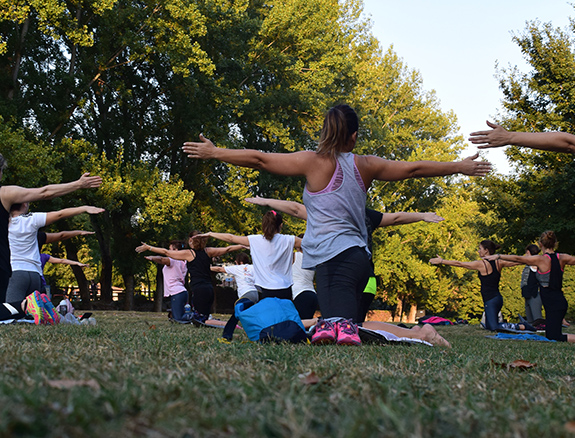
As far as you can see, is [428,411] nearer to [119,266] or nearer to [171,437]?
[171,437]

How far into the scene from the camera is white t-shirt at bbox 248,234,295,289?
9047 mm

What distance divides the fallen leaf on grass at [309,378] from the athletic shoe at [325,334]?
250cm

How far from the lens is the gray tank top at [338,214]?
5.52 metres

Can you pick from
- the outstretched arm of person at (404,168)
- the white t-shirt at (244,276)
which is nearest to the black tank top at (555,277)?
the white t-shirt at (244,276)

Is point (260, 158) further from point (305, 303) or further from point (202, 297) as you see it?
point (202, 297)

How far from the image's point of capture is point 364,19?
130 ft

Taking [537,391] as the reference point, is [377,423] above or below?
above

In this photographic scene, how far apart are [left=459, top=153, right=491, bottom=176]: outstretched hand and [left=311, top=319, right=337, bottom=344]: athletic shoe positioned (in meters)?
1.96

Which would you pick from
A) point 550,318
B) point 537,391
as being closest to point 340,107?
point 537,391

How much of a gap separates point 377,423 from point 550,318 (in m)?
9.99

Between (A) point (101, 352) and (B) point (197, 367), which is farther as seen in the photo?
(A) point (101, 352)

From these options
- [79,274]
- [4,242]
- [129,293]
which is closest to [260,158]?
[4,242]

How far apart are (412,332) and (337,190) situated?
1921mm

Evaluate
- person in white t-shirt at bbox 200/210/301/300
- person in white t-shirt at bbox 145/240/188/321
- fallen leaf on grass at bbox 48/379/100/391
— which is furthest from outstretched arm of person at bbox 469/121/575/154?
person in white t-shirt at bbox 145/240/188/321
